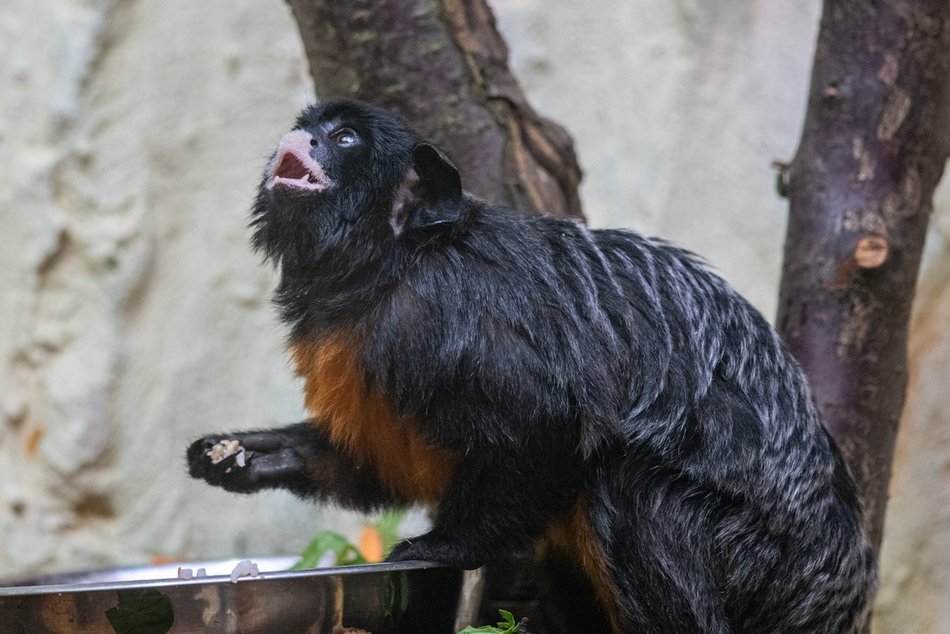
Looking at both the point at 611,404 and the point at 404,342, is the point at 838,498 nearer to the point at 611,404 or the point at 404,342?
the point at 611,404

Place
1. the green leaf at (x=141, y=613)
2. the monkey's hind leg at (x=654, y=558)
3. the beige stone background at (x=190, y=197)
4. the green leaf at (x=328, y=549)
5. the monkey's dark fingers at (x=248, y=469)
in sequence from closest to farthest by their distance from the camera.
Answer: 1. the green leaf at (x=141, y=613)
2. the monkey's hind leg at (x=654, y=558)
3. the monkey's dark fingers at (x=248, y=469)
4. the green leaf at (x=328, y=549)
5. the beige stone background at (x=190, y=197)

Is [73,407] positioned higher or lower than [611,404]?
lower

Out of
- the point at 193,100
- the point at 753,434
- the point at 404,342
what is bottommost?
the point at 753,434

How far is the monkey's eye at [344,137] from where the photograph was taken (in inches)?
117

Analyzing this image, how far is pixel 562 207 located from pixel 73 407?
349 cm

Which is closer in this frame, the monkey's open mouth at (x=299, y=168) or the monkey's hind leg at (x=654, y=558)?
the monkey's hind leg at (x=654, y=558)

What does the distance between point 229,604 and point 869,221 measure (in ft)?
7.82

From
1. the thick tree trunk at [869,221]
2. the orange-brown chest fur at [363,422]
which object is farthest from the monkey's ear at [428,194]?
the thick tree trunk at [869,221]

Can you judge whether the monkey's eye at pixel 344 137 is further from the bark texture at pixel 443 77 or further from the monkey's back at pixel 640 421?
the bark texture at pixel 443 77

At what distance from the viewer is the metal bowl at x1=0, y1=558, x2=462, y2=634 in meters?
2.21

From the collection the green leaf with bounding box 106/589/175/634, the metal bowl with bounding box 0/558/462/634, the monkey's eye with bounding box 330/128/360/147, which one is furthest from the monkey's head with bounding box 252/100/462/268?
the green leaf with bounding box 106/589/175/634

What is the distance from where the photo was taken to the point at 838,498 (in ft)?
9.93

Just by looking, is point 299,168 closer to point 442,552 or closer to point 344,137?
point 344,137

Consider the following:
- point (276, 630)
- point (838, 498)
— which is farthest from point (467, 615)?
point (838, 498)
